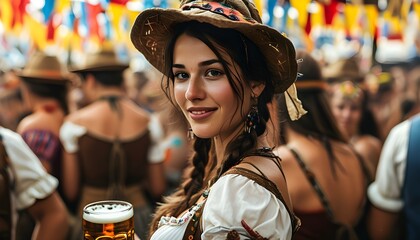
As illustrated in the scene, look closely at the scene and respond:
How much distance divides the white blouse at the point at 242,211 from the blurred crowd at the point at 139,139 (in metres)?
0.36

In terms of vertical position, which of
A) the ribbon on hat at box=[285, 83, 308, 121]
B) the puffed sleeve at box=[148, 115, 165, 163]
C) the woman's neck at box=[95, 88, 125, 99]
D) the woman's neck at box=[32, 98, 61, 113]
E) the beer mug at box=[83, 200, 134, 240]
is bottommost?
the puffed sleeve at box=[148, 115, 165, 163]

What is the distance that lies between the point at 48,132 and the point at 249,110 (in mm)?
2231

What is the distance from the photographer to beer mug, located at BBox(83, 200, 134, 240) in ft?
3.99

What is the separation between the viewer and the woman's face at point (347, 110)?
3.97m

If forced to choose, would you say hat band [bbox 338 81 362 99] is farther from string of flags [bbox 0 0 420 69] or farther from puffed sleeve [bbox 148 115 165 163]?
puffed sleeve [bbox 148 115 165 163]

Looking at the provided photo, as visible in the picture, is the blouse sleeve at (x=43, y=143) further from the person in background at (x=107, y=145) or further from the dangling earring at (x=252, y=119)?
the dangling earring at (x=252, y=119)

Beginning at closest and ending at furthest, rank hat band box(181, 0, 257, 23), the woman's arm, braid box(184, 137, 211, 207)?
hat band box(181, 0, 257, 23) < braid box(184, 137, 211, 207) < the woman's arm

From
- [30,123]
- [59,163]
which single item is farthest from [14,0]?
[59,163]

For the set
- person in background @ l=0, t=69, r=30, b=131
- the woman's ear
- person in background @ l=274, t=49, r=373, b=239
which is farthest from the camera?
person in background @ l=0, t=69, r=30, b=131

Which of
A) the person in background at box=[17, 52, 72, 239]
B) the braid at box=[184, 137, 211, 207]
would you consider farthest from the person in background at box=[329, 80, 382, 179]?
the braid at box=[184, 137, 211, 207]

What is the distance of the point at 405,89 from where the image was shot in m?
5.93

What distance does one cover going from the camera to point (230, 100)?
51.8 inches

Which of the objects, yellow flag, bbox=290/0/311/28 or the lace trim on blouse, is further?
yellow flag, bbox=290/0/311/28

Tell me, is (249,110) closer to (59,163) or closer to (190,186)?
(190,186)
